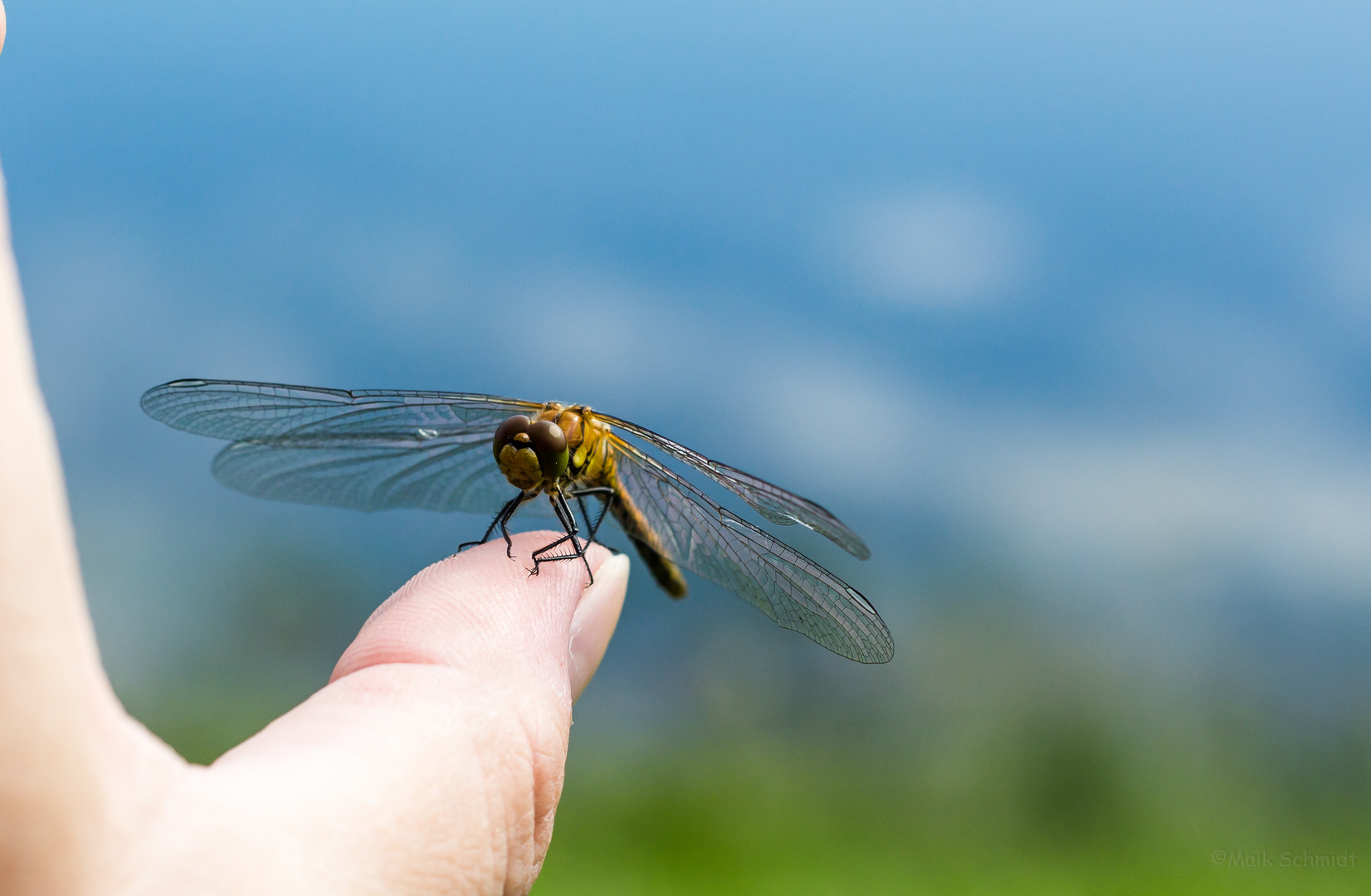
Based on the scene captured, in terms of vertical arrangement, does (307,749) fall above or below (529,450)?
below

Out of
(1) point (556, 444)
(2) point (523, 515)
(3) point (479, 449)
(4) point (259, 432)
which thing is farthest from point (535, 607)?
(4) point (259, 432)

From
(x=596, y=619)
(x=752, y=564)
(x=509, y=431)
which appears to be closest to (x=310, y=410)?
(x=509, y=431)

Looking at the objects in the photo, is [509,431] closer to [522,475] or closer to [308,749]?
[522,475]

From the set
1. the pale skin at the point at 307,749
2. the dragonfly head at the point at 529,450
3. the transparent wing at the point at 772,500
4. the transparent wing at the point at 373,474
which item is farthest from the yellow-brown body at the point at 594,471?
the pale skin at the point at 307,749

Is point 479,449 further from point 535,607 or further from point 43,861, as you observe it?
point 43,861

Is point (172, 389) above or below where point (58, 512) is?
below

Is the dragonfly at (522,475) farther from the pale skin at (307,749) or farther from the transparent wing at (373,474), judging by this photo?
the pale skin at (307,749)
